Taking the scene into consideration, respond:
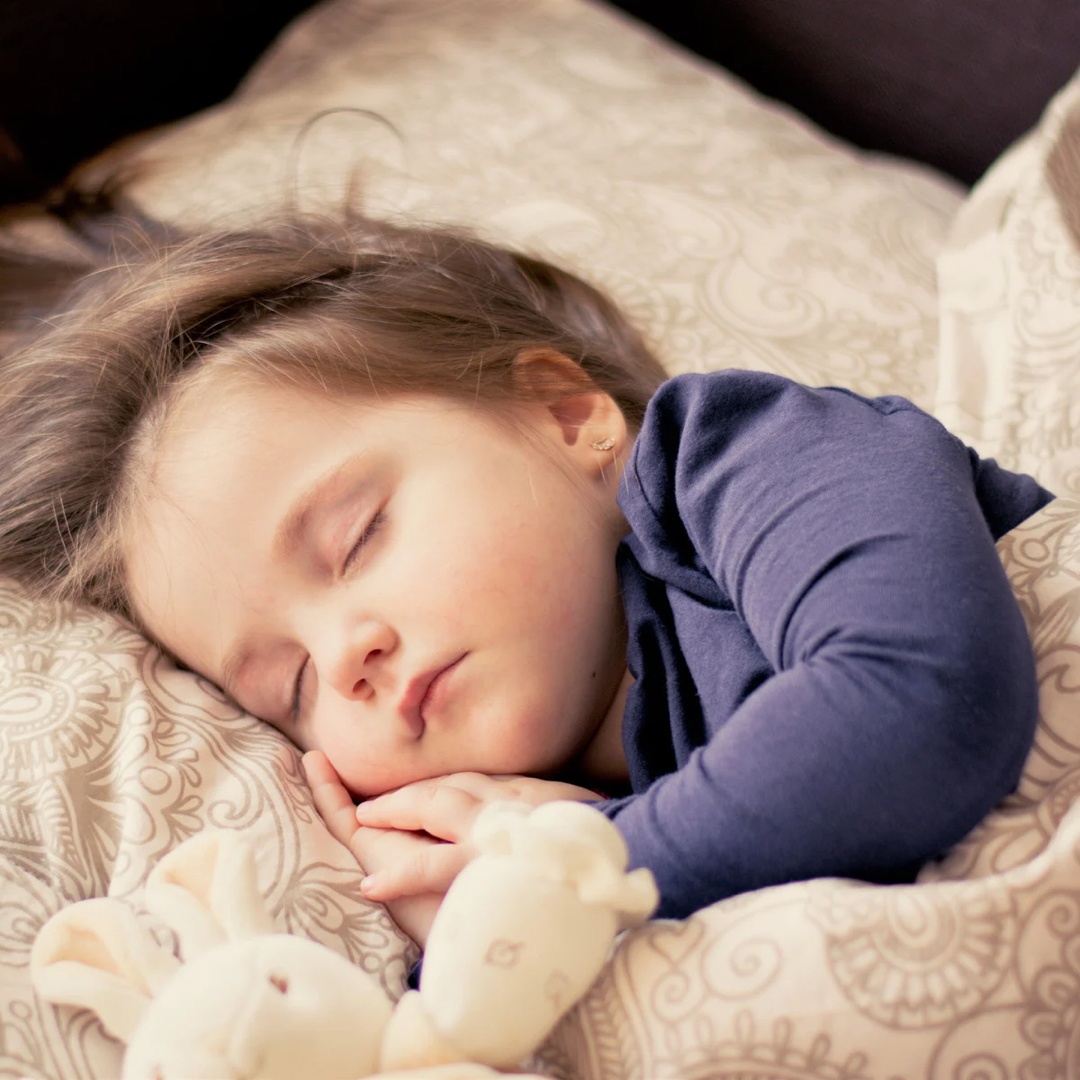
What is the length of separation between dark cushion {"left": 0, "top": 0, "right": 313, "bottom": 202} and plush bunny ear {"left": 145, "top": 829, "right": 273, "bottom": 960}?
3.97 feet

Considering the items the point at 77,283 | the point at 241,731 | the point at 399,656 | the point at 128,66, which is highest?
the point at 128,66

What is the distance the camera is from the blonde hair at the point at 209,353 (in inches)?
37.4

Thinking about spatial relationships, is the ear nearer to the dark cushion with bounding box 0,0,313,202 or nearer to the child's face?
the child's face

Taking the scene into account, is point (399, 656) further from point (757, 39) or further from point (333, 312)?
point (757, 39)

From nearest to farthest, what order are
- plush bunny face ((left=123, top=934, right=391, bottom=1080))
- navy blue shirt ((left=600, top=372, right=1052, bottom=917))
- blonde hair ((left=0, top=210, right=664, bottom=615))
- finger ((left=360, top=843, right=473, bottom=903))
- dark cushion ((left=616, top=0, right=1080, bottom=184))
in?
Answer: plush bunny face ((left=123, top=934, right=391, bottom=1080)) < navy blue shirt ((left=600, top=372, right=1052, bottom=917)) < finger ((left=360, top=843, right=473, bottom=903)) < blonde hair ((left=0, top=210, right=664, bottom=615)) < dark cushion ((left=616, top=0, right=1080, bottom=184))

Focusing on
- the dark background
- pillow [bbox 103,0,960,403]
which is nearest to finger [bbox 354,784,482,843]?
pillow [bbox 103,0,960,403]

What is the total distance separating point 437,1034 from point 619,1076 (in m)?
0.11

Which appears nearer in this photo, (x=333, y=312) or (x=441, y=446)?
(x=441, y=446)

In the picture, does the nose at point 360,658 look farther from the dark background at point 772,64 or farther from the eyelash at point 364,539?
the dark background at point 772,64

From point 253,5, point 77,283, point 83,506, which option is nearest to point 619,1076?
point 83,506

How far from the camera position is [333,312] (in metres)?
1.00

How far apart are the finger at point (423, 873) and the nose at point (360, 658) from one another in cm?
13

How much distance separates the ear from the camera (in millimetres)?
967

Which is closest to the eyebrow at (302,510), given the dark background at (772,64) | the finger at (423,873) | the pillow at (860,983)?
the finger at (423,873)
